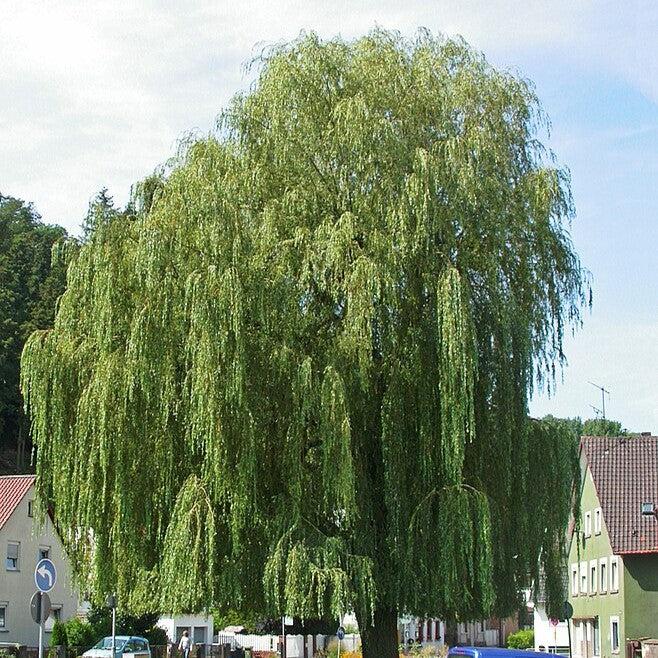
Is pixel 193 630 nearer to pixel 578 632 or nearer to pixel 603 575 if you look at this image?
pixel 578 632

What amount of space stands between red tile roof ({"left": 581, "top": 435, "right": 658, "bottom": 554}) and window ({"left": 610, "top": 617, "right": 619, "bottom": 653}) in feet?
13.2

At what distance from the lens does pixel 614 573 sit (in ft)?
193

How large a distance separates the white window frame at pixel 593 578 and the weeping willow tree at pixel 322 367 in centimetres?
3946

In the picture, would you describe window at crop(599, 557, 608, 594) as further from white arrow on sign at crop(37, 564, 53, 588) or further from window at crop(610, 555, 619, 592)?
white arrow on sign at crop(37, 564, 53, 588)

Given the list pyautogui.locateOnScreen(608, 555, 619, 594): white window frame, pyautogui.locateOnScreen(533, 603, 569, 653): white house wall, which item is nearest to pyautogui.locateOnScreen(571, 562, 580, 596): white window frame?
pyautogui.locateOnScreen(533, 603, 569, 653): white house wall

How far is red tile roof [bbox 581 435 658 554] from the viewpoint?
56.6 metres

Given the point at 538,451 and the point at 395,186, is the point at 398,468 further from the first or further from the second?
the point at 395,186

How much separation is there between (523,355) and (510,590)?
4.36 m

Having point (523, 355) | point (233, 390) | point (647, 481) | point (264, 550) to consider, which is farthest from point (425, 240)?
point (647, 481)

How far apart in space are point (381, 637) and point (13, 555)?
39.6 m

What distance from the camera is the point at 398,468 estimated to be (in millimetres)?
22562

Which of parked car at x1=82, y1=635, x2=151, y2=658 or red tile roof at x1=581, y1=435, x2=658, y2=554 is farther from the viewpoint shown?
red tile roof at x1=581, y1=435, x2=658, y2=554

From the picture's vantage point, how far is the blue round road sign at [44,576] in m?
21.9

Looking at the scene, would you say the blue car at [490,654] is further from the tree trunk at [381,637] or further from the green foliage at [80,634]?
the green foliage at [80,634]
